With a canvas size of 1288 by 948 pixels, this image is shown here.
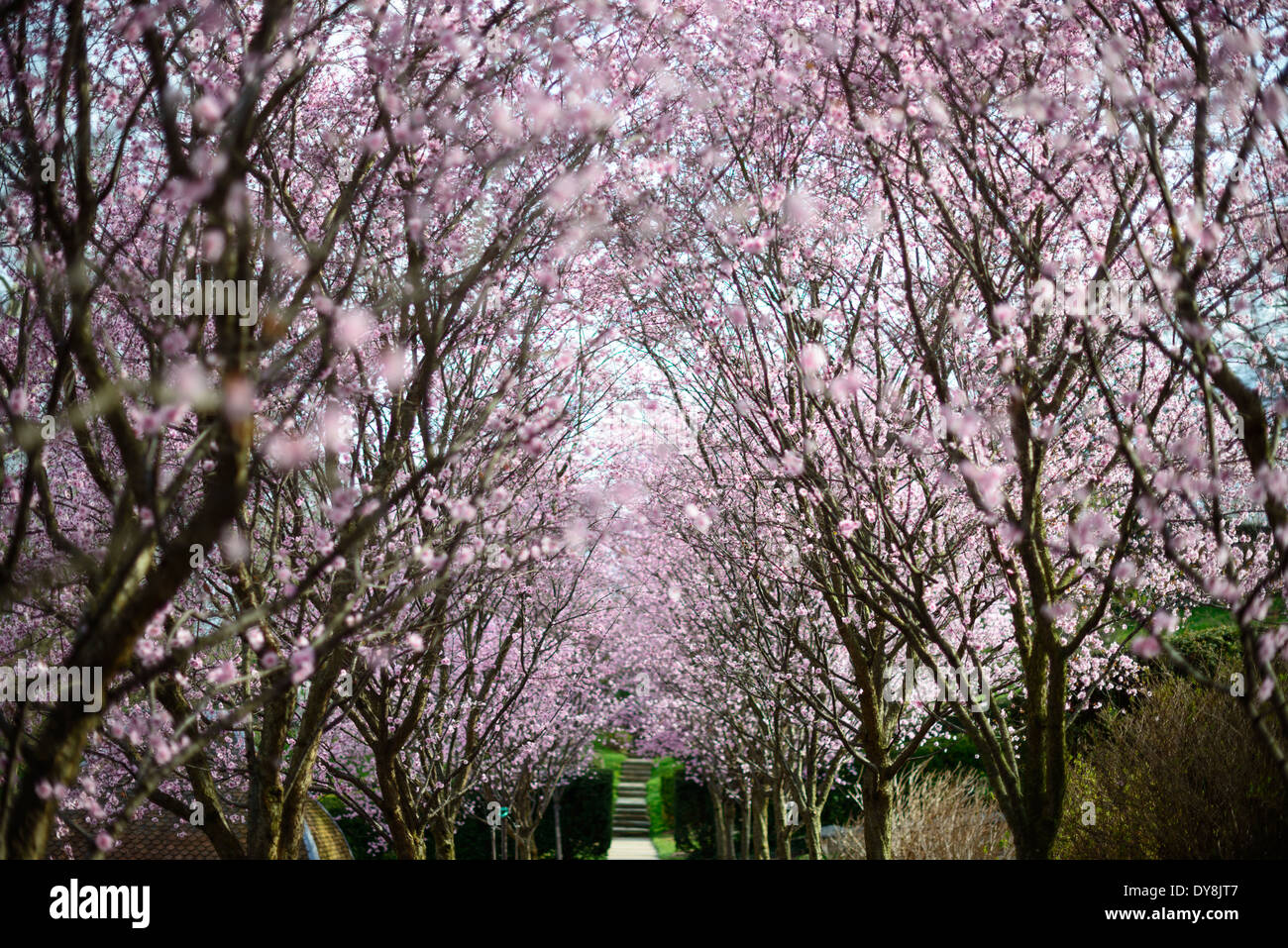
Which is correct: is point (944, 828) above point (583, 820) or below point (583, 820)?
Answer: above

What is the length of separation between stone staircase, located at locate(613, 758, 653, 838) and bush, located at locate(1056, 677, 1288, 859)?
69.1 feet

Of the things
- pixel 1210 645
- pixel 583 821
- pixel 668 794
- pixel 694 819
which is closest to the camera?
pixel 1210 645

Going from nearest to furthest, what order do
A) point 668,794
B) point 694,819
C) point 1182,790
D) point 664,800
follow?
point 1182,790, point 694,819, point 668,794, point 664,800

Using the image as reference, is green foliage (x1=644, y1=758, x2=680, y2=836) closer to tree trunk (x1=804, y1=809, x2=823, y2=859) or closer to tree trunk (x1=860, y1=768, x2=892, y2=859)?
tree trunk (x1=804, y1=809, x2=823, y2=859)

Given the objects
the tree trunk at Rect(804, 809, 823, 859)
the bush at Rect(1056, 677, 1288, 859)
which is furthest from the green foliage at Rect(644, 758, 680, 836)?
the bush at Rect(1056, 677, 1288, 859)

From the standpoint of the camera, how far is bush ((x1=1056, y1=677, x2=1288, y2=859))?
679cm

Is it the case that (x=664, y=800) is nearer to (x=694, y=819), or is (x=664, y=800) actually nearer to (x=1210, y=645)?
(x=694, y=819)

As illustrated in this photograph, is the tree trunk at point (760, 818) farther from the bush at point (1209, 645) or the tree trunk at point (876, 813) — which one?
the tree trunk at point (876, 813)

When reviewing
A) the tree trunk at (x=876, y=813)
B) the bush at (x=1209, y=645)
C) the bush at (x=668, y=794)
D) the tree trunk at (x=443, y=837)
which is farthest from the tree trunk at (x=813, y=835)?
the bush at (x=668, y=794)

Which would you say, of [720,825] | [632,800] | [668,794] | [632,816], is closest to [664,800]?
[668,794]

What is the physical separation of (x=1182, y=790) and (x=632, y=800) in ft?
84.3

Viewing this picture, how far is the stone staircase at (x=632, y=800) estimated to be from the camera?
28922mm

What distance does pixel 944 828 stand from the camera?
11.0m

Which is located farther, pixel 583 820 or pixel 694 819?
pixel 694 819
